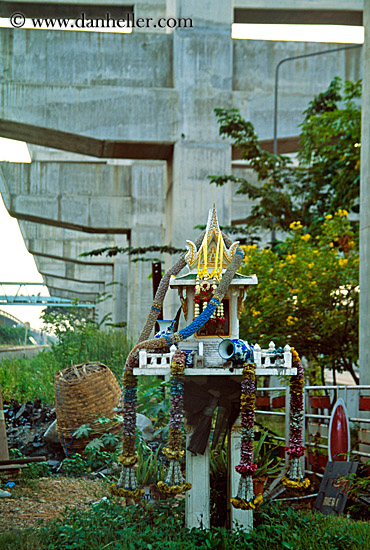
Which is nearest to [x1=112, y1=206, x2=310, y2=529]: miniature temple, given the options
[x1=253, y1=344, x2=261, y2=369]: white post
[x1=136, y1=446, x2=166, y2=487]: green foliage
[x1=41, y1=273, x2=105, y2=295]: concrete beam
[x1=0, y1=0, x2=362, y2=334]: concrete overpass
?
[x1=253, y1=344, x2=261, y2=369]: white post

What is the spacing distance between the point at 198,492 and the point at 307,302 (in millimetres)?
7272

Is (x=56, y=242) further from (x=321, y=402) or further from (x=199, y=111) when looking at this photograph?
(x=321, y=402)

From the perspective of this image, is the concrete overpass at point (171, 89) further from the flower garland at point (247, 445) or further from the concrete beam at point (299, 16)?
the flower garland at point (247, 445)

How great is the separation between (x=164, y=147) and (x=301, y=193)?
361cm

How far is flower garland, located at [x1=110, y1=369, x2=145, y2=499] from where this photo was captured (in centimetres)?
594

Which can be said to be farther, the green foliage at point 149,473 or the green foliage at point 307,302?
the green foliage at point 307,302

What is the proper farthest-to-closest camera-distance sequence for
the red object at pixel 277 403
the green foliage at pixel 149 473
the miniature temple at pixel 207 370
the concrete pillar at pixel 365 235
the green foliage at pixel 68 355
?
the green foliage at pixel 68 355, the red object at pixel 277 403, the concrete pillar at pixel 365 235, the green foliage at pixel 149 473, the miniature temple at pixel 207 370

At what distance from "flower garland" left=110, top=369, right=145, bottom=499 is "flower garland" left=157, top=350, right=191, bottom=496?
379 millimetres

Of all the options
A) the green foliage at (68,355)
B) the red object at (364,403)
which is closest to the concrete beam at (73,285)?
the green foliage at (68,355)

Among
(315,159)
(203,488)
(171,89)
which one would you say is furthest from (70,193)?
(203,488)

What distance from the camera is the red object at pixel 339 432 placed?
30.2 ft

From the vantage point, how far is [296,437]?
6.25 meters

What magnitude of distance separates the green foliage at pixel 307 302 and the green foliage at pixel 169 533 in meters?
6.30

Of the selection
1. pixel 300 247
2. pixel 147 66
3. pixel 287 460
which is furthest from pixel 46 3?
pixel 287 460
